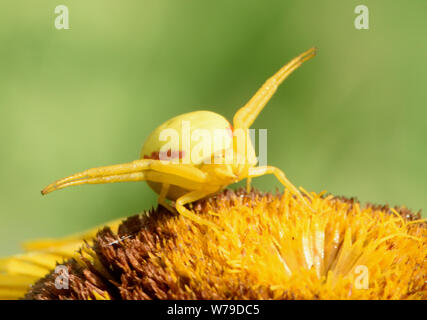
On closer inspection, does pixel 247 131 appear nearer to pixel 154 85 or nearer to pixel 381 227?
pixel 381 227

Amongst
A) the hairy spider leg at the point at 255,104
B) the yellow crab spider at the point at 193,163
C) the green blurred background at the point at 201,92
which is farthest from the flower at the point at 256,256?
the green blurred background at the point at 201,92

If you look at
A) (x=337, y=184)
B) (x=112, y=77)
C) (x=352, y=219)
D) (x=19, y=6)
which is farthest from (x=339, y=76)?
(x=19, y=6)

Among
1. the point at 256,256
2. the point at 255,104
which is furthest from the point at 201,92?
the point at 256,256

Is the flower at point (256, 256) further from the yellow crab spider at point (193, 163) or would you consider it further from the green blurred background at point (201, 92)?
the green blurred background at point (201, 92)

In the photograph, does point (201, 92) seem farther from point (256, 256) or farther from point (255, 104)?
point (256, 256)

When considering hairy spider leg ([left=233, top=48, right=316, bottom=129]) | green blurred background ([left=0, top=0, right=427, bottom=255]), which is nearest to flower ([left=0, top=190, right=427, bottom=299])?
hairy spider leg ([left=233, top=48, right=316, bottom=129])

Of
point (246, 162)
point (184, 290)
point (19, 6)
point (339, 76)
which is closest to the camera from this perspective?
point (184, 290)
